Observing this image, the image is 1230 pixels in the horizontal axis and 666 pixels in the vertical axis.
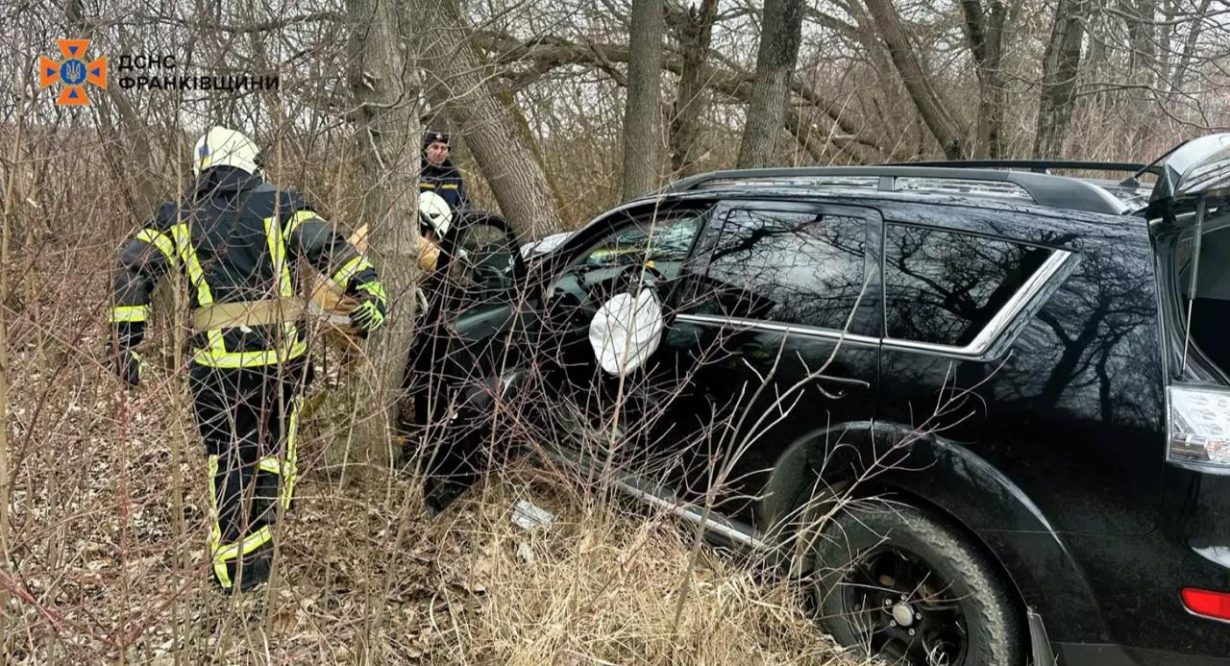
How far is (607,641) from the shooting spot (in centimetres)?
256

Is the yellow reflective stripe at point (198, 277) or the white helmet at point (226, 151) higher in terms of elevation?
the white helmet at point (226, 151)

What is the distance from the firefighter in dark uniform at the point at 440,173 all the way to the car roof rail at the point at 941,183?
1.55 m

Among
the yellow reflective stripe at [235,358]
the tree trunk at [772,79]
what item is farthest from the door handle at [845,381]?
the tree trunk at [772,79]

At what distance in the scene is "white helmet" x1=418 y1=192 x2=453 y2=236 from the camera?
4016 mm

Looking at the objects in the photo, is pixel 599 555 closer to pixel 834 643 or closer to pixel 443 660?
pixel 443 660

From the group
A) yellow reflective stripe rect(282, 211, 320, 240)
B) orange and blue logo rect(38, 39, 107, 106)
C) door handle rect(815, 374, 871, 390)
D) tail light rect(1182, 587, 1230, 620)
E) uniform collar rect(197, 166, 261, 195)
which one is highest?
orange and blue logo rect(38, 39, 107, 106)

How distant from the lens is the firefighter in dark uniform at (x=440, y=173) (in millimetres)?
4301

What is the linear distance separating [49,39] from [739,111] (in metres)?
8.31

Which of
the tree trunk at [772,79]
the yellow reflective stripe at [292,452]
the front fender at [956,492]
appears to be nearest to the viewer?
the front fender at [956,492]

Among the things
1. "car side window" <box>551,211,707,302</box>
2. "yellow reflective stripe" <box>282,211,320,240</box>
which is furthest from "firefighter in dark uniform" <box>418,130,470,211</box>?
"yellow reflective stripe" <box>282,211,320,240</box>

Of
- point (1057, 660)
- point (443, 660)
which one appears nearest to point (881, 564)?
point (1057, 660)

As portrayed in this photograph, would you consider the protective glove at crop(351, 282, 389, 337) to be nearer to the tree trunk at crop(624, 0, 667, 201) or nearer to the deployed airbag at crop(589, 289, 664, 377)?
the deployed airbag at crop(589, 289, 664, 377)

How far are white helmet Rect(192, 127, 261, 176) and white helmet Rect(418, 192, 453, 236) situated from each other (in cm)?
110

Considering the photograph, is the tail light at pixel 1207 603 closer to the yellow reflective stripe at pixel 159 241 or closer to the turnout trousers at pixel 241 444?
the turnout trousers at pixel 241 444
